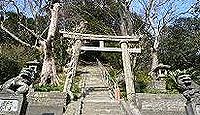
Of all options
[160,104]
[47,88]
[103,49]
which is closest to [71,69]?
[47,88]

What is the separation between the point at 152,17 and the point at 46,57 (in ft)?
30.9

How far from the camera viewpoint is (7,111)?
8.00 m

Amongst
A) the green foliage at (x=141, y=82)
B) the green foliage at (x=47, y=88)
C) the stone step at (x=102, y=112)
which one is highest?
the green foliage at (x=141, y=82)

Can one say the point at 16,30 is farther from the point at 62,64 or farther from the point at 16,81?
the point at 16,81

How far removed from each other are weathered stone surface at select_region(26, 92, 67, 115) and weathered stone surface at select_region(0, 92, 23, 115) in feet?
9.04

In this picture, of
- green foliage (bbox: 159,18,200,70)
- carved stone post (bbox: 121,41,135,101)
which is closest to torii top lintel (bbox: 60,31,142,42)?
carved stone post (bbox: 121,41,135,101)

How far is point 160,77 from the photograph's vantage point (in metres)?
17.2

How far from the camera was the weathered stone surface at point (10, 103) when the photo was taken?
7.99 metres

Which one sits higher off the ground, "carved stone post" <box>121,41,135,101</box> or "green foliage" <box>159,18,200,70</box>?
"green foliage" <box>159,18,200,70</box>

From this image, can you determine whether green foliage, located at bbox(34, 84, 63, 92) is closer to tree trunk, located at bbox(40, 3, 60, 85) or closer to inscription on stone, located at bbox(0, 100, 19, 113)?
tree trunk, located at bbox(40, 3, 60, 85)

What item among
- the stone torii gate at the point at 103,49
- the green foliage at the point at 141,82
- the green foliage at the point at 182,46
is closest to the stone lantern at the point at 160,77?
the green foliage at the point at 141,82

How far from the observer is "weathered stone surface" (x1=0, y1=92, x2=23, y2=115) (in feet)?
26.2

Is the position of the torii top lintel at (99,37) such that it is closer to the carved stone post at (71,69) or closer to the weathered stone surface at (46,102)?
the carved stone post at (71,69)

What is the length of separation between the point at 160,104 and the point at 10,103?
666 cm
